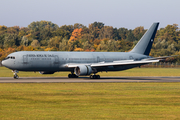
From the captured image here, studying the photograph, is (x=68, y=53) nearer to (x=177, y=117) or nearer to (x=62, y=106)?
(x=62, y=106)

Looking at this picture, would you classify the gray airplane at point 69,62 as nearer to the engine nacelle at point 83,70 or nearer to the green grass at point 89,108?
the engine nacelle at point 83,70

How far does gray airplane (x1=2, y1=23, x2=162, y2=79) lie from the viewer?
45.1 metres

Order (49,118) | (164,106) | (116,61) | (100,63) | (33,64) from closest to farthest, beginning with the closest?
1. (49,118)
2. (164,106)
3. (33,64)
4. (100,63)
5. (116,61)

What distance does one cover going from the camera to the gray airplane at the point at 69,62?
45.1m

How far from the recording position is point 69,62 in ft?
159

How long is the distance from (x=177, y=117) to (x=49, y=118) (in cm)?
636

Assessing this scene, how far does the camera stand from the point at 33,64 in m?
45.2

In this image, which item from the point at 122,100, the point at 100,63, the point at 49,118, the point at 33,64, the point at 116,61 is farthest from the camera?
the point at 116,61

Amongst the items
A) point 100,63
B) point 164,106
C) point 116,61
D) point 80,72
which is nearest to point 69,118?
point 164,106

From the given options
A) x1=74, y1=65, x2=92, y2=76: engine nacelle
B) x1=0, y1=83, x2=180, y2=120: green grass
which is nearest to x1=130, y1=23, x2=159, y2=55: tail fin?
x1=74, y1=65, x2=92, y2=76: engine nacelle

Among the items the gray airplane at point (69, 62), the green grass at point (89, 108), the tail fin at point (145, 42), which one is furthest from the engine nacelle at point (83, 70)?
the green grass at point (89, 108)

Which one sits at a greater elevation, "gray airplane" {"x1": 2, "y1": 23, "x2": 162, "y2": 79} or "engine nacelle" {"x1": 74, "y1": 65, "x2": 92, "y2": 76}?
"gray airplane" {"x1": 2, "y1": 23, "x2": 162, "y2": 79}

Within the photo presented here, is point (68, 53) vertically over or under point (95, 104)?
over

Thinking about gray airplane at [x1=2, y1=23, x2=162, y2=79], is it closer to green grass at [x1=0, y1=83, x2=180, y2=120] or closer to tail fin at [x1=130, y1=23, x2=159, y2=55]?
tail fin at [x1=130, y1=23, x2=159, y2=55]
